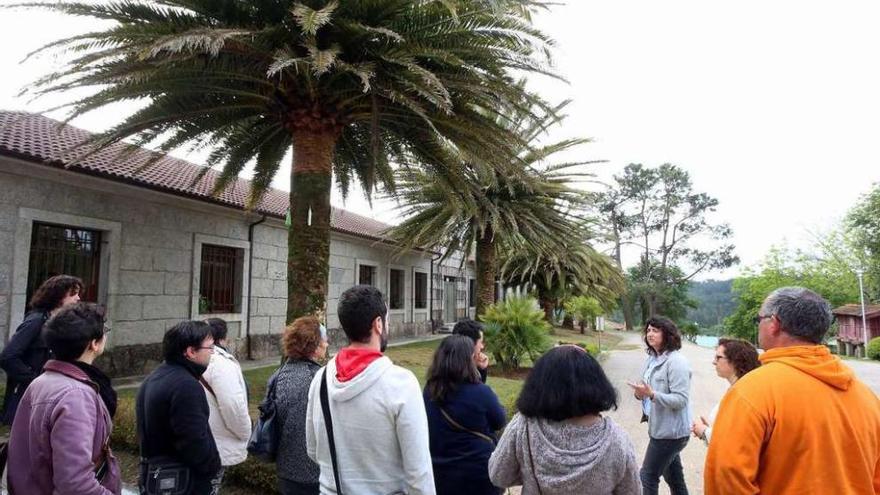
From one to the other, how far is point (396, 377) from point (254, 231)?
1157cm

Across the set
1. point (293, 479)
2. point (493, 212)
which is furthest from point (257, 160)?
point (293, 479)

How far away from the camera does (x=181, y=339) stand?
277 cm

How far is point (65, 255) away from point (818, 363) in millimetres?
10682

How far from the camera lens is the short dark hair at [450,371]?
2670mm

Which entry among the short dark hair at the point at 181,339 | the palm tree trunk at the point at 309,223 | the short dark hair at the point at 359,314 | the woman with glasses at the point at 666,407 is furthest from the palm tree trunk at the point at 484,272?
the short dark hair at the point at 359,314

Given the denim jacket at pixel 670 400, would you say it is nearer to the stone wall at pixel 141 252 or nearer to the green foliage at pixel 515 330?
the green foliage at pixel 515 330

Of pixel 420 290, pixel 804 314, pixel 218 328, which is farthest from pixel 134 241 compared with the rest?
pixel 420 290

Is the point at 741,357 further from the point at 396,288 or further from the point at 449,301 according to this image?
the point at 449,301

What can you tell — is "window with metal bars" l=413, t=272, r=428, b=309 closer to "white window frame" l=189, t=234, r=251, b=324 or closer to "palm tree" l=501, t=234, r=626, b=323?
"palm tree" l=501, t=234, r=626, b=323

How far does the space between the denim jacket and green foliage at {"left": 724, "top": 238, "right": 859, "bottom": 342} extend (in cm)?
4774

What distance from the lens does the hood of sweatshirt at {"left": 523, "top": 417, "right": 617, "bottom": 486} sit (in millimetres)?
1934

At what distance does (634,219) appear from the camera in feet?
162

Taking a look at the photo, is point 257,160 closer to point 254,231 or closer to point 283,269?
point 254,231

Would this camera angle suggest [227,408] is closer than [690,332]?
Yes
